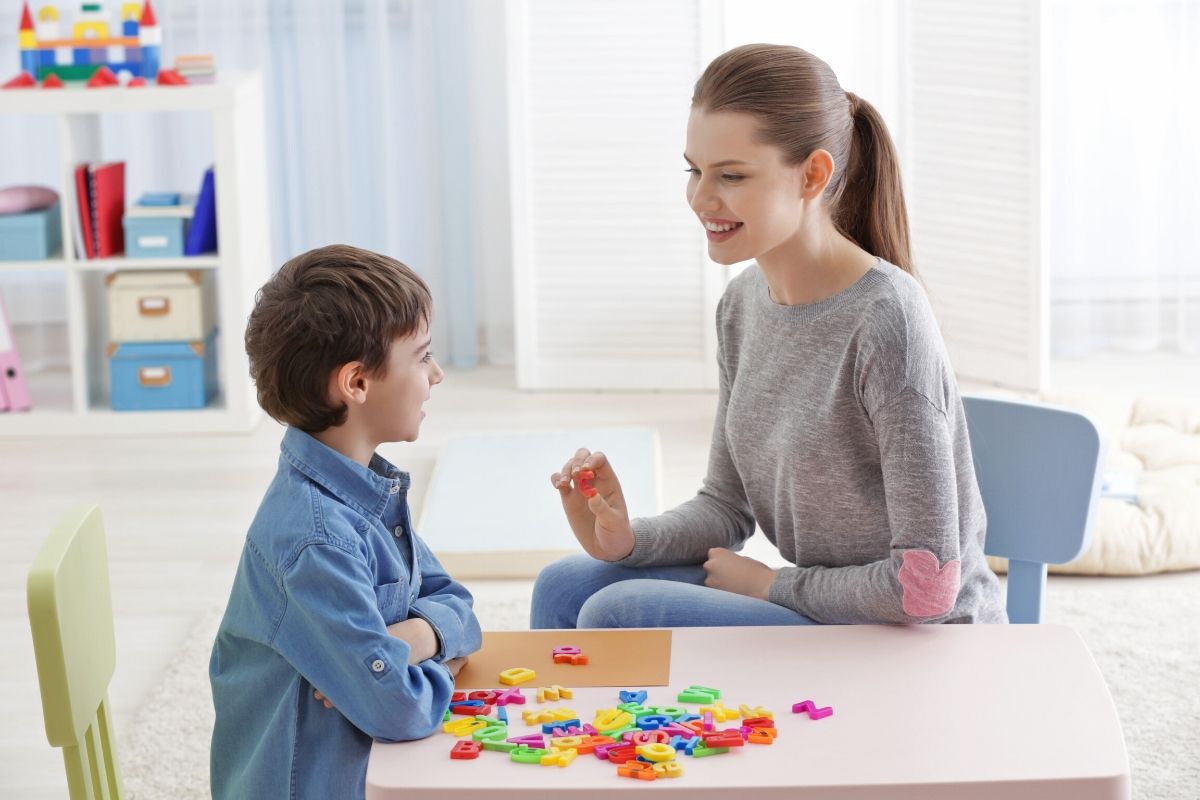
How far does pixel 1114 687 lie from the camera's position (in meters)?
2.38

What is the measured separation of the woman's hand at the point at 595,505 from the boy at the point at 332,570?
0.79 feet

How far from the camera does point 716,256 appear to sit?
160cm

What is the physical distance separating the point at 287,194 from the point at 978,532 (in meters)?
3.31

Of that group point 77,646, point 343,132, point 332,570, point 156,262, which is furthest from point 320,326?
point 343,132

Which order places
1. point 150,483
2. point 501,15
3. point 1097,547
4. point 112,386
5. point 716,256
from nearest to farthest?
1. point 716,256
2. point 1097,547
3. point 150,483
4. point 112,386
5. point 501,15

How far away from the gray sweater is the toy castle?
249cm

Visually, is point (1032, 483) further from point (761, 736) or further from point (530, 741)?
point (530, 741)

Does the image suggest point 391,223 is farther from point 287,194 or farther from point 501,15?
point 501,15

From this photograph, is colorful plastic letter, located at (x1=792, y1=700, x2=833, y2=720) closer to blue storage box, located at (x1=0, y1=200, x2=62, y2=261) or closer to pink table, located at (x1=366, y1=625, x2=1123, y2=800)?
pink table, located at (x1=366, y1=625, x2=1123, y2=800)

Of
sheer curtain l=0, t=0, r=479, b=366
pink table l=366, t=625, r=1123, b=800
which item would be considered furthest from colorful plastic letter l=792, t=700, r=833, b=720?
sheer curtain l=0, t=0, r=479, b=366

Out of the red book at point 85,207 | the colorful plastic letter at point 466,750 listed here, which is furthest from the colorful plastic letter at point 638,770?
the red book at point 85,207

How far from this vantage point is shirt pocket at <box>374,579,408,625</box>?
53.1 inches

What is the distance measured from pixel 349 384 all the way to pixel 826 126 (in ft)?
1.85

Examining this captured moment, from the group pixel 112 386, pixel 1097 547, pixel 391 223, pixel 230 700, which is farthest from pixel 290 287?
pixel 391 223
